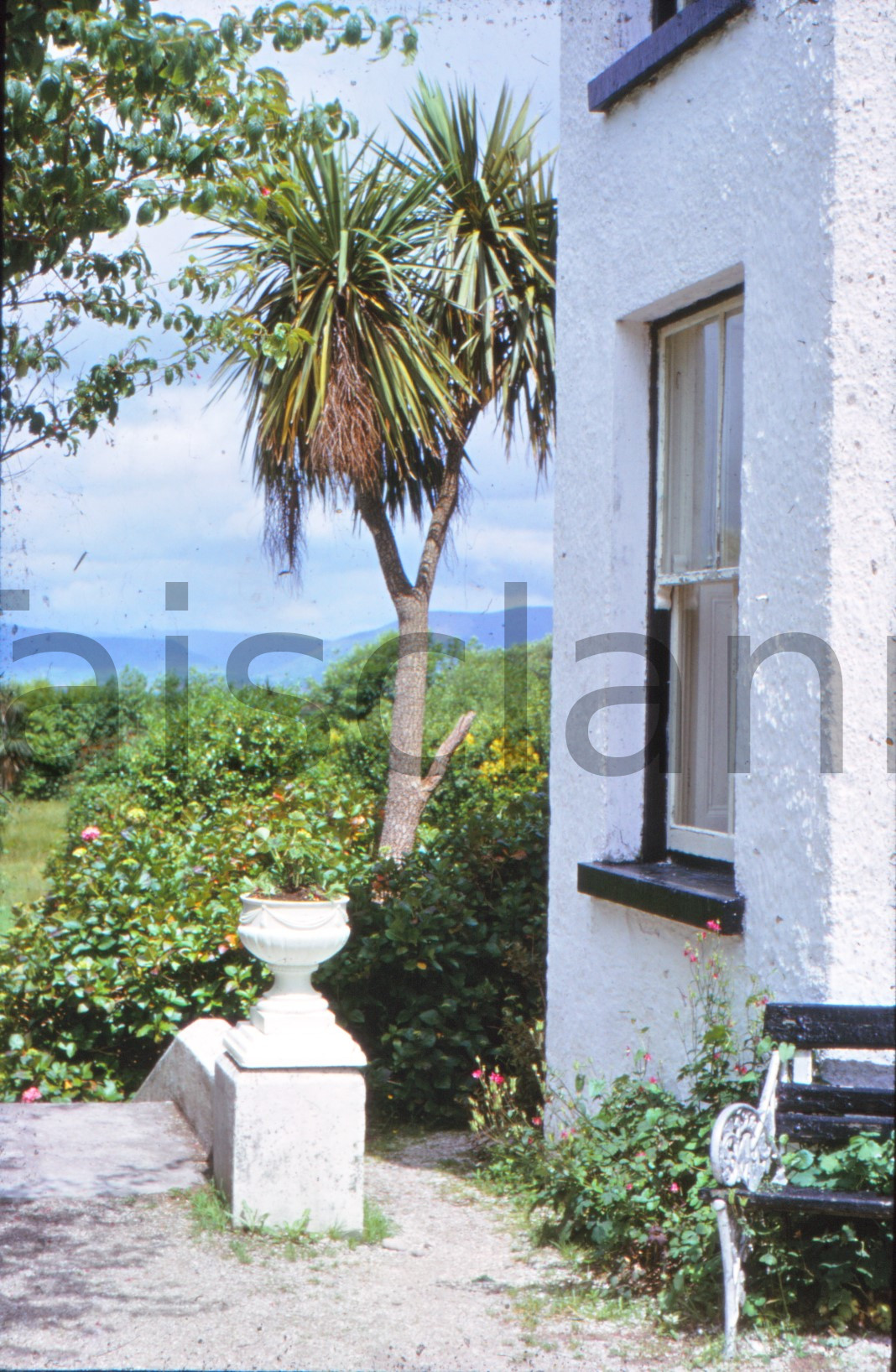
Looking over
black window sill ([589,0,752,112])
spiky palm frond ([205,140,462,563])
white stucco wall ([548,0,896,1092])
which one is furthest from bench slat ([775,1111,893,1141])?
spiky palm frond ([205,140,462,563])

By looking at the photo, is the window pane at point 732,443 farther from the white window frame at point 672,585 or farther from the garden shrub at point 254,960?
the garden shrub at point 254,960

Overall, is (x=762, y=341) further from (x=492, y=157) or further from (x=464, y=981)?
(x=492, y=157)

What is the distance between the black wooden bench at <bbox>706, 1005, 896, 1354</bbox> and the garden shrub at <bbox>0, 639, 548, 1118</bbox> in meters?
2.14

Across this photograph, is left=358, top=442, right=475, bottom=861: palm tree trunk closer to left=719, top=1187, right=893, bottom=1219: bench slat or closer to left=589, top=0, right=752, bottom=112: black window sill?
left=589, top=0, right=752, bottom=112: black window sill

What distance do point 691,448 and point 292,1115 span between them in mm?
2607

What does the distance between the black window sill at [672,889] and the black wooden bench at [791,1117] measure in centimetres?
45

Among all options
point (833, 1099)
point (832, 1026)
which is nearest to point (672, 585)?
point (832, 1026)

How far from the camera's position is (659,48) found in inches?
166

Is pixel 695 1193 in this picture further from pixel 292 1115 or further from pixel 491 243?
pixel 491 243

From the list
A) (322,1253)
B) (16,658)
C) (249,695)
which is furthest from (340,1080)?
(249,695)

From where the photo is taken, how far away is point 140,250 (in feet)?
15.1

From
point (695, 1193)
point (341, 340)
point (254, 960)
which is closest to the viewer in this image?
point (695, 1193)

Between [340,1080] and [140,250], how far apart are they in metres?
2.98

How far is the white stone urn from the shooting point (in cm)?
434
